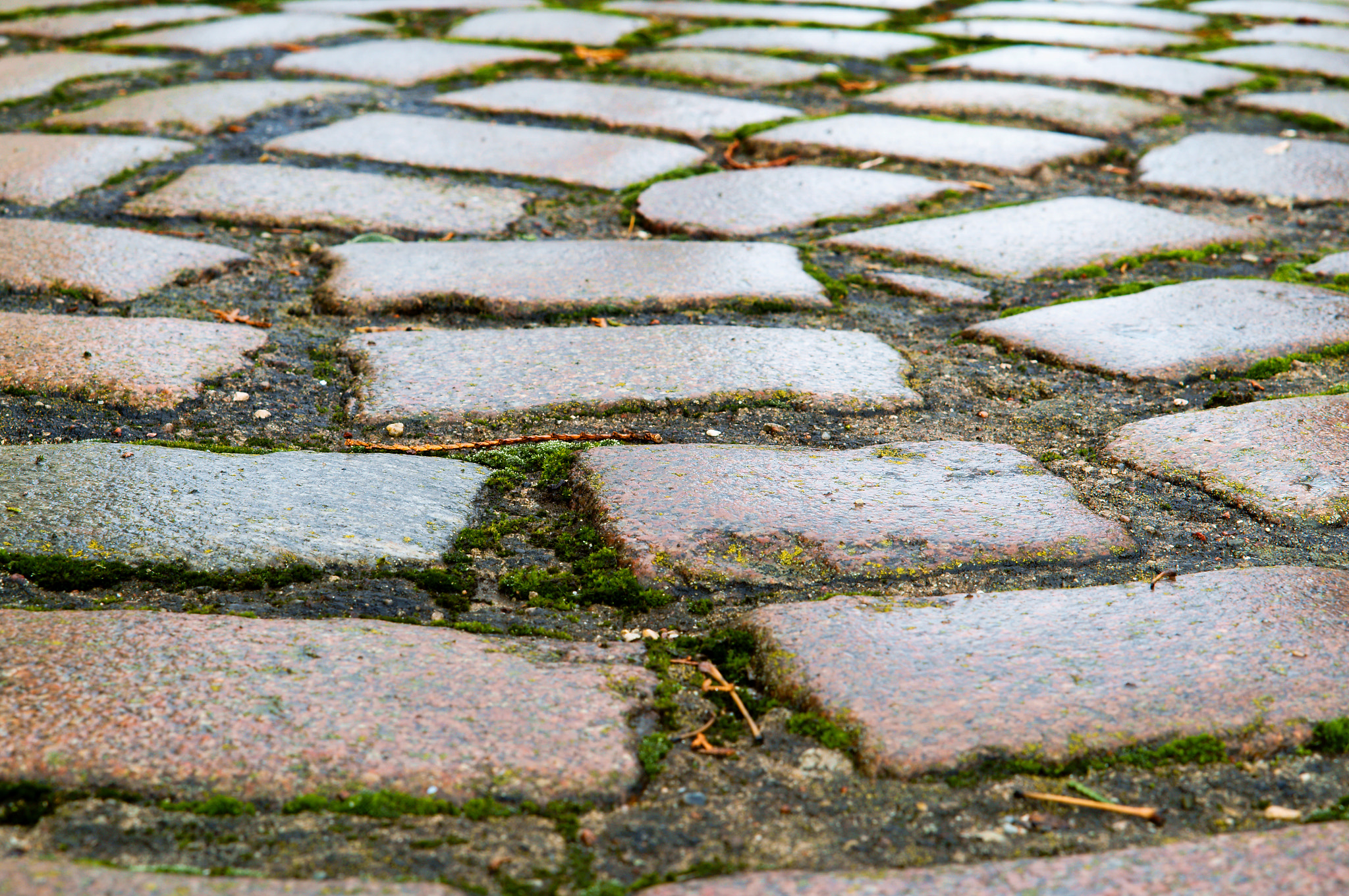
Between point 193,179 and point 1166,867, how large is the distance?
2271mm

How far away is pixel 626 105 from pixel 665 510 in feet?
6.94

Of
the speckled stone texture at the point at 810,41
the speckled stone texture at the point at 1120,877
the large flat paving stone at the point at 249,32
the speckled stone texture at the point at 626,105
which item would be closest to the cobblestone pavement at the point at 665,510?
the speckled stone texture at the point at 1120,877

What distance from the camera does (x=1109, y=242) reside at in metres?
2.23

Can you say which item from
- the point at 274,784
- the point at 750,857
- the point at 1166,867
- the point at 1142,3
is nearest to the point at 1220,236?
the point at 1166,867

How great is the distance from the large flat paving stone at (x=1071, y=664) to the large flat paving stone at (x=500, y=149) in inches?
64.2

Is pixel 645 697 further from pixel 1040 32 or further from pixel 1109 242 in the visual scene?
pixel 1040 32

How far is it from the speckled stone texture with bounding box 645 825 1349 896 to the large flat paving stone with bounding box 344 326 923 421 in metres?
0.83

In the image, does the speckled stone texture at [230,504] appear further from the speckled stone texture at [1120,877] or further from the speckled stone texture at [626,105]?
the speckled stone texture at [626,105]

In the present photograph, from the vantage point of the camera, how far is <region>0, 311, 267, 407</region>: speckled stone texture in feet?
4.97

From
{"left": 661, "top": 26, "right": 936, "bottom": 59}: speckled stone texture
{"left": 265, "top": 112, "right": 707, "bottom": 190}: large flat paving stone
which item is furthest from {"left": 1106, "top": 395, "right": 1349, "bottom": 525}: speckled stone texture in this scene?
{"left": 661, "top": 26, "right": 936, "bottom": 59}: speckled stone texture

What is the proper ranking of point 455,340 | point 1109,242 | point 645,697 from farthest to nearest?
point 1109,242, point 455,340, point 645,697

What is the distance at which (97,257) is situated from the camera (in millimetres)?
1913

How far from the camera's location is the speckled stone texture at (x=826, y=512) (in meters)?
1.23

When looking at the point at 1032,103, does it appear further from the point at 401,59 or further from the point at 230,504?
the point at 230,504
